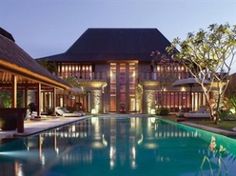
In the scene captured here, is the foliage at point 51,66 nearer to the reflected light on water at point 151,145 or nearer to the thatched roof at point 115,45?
the thatched roof at point 115,45

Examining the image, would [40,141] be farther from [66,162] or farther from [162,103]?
[162,103]

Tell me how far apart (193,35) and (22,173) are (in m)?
16.6

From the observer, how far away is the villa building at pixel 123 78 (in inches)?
1638

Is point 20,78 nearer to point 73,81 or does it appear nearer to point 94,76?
point 73,81

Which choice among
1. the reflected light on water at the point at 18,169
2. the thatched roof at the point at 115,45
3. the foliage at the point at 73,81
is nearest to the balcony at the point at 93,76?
the thatched roof at the point at 115,45

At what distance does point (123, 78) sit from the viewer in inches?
1689

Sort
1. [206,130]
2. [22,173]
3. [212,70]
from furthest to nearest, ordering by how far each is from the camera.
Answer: [212,70]
[206,130]
[22,173]

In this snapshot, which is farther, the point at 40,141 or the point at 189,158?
the point at 40,141

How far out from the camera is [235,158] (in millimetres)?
9281

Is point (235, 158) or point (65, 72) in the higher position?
point (65, 72)

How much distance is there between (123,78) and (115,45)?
4856mm

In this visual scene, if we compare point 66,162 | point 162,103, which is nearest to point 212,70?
point 66,162

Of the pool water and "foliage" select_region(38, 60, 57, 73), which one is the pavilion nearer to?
"foliage" select_region(38, 60, 57, 73)

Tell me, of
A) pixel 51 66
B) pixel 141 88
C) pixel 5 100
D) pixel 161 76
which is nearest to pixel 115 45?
pixel 141 88
